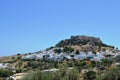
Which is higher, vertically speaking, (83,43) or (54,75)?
(83,43)

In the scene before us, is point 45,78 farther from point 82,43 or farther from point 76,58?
point 82,43

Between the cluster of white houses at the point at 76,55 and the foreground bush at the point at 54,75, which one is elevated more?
the cluster of white houses at the point at 76,55

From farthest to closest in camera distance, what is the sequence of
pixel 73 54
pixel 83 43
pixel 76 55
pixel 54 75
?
pixel 83 43
pixel 73 54
pixel 76 55
pixel 54 75

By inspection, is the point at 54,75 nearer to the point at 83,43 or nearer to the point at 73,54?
the point at 73,54

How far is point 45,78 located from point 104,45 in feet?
401

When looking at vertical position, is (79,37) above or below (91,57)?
above

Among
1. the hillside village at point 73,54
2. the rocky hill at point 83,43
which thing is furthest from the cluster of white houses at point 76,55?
the rocky hill at point 83,43

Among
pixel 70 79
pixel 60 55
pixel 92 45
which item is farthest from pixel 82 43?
pixel 70 79

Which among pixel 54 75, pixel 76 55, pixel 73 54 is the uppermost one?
pixel 73 54

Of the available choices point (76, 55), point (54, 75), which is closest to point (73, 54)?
point (76, 55)

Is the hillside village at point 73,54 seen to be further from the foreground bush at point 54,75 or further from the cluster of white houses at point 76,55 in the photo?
the foreground bush at point 54,75

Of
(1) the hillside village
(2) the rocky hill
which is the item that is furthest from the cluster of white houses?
(2) the rocky hill

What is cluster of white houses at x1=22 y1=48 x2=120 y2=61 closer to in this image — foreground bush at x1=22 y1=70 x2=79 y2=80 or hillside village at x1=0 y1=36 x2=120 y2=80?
hillside village at x1=0 y1=36 x2=120 y2=80

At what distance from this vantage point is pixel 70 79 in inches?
1831
